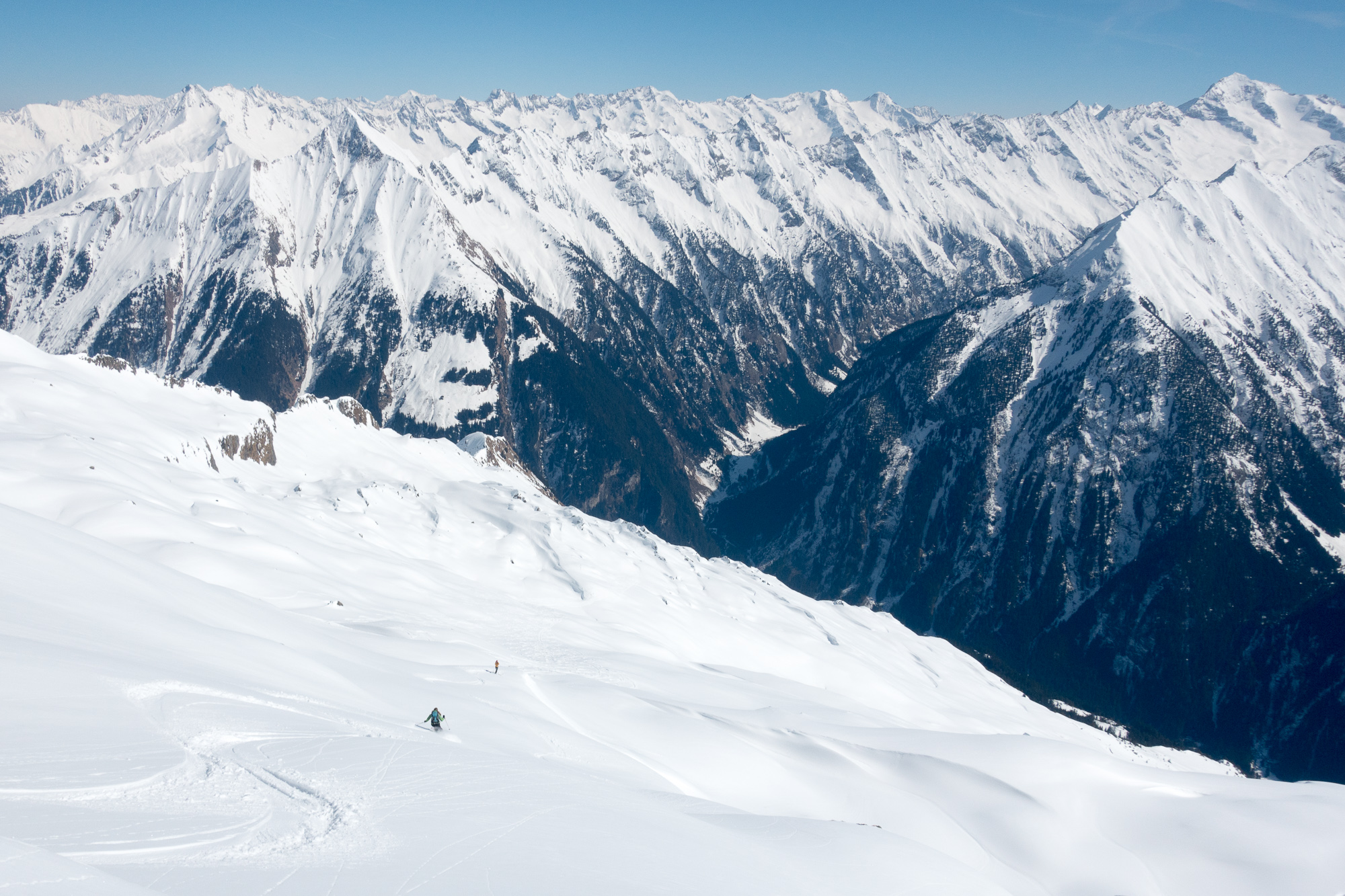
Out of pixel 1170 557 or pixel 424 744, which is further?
pixel 1170 557

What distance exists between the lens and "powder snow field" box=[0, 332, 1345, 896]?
737 inches

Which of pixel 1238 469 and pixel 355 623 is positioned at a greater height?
pixel 1238 469

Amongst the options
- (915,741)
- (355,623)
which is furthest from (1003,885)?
(355,623)

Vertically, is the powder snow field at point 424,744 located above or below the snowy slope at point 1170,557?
below

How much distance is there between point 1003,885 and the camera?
1303 inches

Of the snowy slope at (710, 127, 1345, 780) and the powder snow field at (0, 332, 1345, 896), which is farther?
the snowy slope at (710, 127, 1345, 780)

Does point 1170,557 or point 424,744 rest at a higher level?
point 1170,557

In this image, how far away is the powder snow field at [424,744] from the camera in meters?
18.7

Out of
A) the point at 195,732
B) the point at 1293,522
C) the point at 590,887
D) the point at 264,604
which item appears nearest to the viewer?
the point at 590,887

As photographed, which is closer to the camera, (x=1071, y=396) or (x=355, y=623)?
(x=355, y=623)

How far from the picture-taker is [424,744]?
92.8ft

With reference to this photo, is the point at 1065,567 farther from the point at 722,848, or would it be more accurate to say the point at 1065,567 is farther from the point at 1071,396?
the point at 722,848

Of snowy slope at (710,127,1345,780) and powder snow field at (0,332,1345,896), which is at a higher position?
snowy slope at (710,127,1345,780)

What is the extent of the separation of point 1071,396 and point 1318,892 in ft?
581
